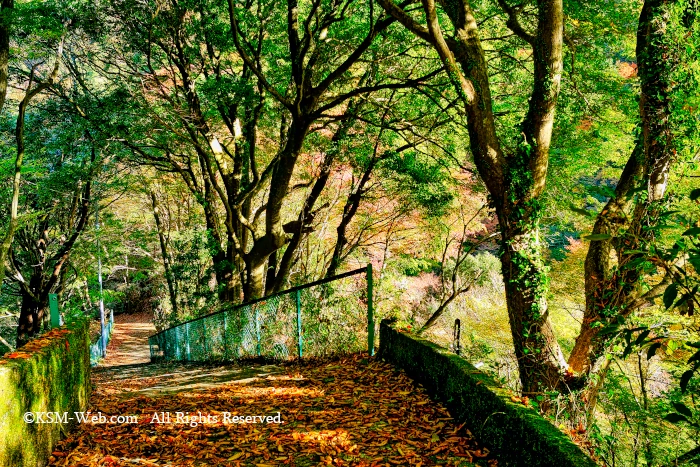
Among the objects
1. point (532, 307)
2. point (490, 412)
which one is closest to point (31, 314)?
point (532, 307)

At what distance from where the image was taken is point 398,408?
15.7 ft

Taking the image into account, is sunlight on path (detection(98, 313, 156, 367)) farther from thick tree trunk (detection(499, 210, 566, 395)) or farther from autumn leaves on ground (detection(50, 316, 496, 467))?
thick tree trunk (detection(499, 210, 566, 395))

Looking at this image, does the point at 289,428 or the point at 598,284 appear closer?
the point at 289,428

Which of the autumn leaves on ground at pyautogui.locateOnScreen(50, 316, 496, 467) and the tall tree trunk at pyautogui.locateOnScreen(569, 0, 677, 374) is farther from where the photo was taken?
the tall tree trunk at pyautogui.locateOnScreen(569, 0, 677, 374)

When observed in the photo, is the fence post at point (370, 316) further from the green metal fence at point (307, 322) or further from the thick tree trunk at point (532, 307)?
Result: the thick tree trunk at point (532, 307)

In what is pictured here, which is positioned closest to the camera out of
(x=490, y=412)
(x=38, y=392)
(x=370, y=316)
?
(x=490, y=412)

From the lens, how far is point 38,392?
3947mm

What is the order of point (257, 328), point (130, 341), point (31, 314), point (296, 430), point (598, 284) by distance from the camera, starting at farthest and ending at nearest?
1. point (130, 341)
2. point (31, 314)
3. point (257, 328)
4. point (598, 284)
5. point (296, 430)

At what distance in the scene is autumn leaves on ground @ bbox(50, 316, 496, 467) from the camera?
3918 mm

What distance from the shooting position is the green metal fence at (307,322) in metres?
7.68

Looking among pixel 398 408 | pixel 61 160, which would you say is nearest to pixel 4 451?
pixel 398 408

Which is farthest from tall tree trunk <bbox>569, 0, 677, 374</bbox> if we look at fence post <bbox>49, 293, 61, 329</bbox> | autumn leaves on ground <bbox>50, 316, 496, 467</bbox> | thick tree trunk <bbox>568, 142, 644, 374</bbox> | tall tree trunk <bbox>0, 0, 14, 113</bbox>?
tall tree trunk <bbox>0, 0, 14, 113</bbox>

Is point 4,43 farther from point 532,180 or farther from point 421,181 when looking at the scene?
point 532,180

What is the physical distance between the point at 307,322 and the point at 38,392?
4.47 metres
